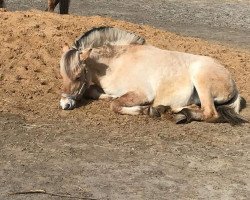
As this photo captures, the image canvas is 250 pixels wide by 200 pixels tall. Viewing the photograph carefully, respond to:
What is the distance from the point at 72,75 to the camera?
7145 millimetres

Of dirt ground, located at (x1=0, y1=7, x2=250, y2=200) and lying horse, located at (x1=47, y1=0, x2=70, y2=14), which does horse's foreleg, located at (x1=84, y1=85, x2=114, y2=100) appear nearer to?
dirt ground, located at (x1=0, y1=7, x2=250, y2=200)

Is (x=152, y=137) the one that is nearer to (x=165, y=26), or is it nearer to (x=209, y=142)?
(x=209, y=142)

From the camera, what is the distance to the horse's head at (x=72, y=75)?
7.10 m

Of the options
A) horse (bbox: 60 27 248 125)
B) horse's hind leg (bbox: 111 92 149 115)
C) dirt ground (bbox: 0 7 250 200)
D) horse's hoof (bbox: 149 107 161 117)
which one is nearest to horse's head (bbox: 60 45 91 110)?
horse (bbox: 60 27 248 125)

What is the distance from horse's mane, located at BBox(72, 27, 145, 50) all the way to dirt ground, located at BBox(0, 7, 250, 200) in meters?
0.83

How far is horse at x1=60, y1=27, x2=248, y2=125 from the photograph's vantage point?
7156 mm

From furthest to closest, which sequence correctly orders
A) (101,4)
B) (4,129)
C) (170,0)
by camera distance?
(170,0) → (101,4) → (4,129)

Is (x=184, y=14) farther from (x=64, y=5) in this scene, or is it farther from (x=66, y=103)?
(x=66, y=103)

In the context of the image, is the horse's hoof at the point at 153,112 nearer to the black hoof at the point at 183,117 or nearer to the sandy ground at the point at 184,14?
the black hoof at the point at 183,117

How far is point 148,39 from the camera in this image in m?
9.89

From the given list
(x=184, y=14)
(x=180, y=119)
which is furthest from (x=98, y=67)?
(x=184, y=14)

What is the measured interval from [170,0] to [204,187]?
17.6 meters

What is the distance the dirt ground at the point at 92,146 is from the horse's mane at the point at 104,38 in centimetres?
83

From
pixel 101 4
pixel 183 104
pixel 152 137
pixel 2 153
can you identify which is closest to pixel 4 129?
pixel 2 153
